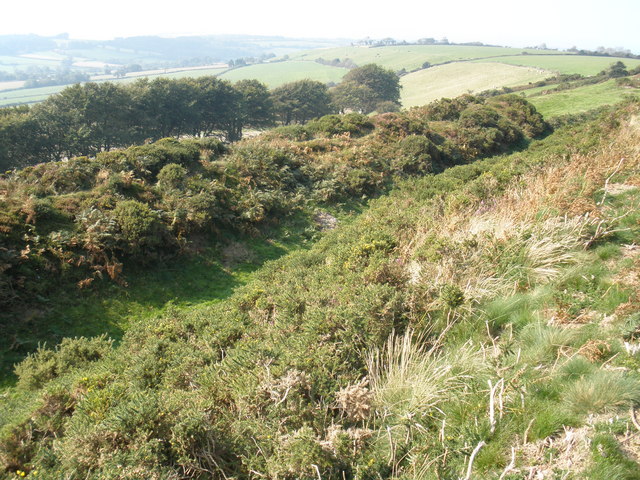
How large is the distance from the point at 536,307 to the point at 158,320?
6688 mm

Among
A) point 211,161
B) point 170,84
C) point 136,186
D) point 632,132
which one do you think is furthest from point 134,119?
point 632,132

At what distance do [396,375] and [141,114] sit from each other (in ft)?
145

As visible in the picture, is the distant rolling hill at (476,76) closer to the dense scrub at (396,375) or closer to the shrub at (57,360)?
the dense scrub at (396,375)

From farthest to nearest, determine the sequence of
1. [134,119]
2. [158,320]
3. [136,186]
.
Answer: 1. [134,119]
2. [136,186]
3. [158,320]

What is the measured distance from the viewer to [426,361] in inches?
151

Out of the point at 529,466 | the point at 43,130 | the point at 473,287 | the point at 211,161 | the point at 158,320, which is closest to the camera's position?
the point at 529,466

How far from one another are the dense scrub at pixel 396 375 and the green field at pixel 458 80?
248 feet

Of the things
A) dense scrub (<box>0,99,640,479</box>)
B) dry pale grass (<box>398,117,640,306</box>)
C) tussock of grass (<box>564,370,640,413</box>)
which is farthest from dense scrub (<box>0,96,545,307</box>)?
tussock of grass (<box>564,370,640,413</box>)

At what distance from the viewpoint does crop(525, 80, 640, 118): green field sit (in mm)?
32312

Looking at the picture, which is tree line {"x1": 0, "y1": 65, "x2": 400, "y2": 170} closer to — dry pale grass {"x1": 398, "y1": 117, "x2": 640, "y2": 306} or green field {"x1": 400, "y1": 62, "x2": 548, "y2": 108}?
green field {"x1": 400, "y1": 62, "x2": 548, "y2": 108}

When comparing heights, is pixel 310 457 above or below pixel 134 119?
below

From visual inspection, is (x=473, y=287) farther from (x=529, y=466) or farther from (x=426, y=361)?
(x=529, y=466)

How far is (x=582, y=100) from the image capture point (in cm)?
3494

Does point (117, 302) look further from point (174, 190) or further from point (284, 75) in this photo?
point (284, 75)
